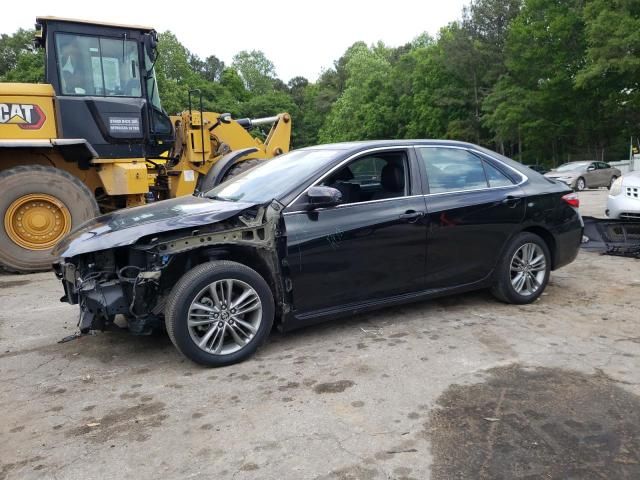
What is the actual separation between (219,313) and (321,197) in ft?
3.83

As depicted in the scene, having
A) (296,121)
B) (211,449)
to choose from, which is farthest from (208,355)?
(296,121)

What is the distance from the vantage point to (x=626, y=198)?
7.23 m

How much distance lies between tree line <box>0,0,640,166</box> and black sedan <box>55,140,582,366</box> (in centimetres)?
1154

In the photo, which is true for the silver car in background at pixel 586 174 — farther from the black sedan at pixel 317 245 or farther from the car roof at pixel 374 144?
the car roof at pixel 374 144

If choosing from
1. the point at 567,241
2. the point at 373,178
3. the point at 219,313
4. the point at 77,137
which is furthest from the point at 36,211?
the point at 567,241

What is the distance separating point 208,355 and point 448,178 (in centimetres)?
266

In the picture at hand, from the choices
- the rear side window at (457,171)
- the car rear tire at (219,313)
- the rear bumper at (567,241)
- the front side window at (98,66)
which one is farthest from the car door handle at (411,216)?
the front side window at (98,66)

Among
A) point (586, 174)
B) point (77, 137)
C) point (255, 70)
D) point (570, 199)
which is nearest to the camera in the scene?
point (570, 199)

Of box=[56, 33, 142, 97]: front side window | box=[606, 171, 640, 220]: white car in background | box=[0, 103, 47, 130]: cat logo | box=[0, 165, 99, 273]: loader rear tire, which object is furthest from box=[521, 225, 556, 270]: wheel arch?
box=[0, 103, 47, 130]: cat logo

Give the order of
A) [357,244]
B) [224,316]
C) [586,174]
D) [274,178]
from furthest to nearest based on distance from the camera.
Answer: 1. [586,174]
2. [274,178]
3. [357,244]
4. [224,316]

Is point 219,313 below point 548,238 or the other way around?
below

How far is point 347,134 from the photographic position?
5650cm

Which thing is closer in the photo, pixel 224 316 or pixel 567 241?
pixel 224 316

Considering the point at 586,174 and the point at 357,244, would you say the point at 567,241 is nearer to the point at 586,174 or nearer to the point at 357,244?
the point at 357,244
